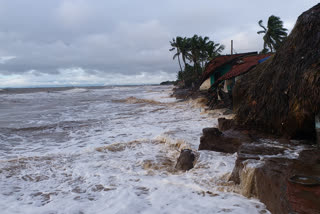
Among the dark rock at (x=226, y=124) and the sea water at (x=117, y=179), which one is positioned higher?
the dark rock at (x=226, y=124)

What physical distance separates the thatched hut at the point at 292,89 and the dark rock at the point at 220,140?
71cm

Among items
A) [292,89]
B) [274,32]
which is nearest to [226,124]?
[292,89]

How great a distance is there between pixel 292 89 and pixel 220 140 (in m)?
2.23

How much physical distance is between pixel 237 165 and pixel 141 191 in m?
2.02

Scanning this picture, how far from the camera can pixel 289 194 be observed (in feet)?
10.0

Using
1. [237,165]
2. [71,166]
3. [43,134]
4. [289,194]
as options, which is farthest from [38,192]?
[43,134]

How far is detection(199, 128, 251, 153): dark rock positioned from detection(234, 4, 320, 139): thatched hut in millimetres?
706

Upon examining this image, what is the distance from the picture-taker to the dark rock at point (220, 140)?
20.1 ft

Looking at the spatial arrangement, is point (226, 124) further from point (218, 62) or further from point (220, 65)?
point (218, 62)

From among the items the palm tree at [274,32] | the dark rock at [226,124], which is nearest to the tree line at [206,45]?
the palm tree at [274,32]

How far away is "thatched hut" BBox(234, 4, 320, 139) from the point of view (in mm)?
4941

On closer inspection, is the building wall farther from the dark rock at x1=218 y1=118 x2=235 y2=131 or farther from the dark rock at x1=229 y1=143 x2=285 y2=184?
the dark rock at x1=229 y1=143 x2=285 y2=184

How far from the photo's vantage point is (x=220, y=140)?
249 inches

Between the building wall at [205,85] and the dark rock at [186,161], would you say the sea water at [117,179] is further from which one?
the building wall at [205,85]
